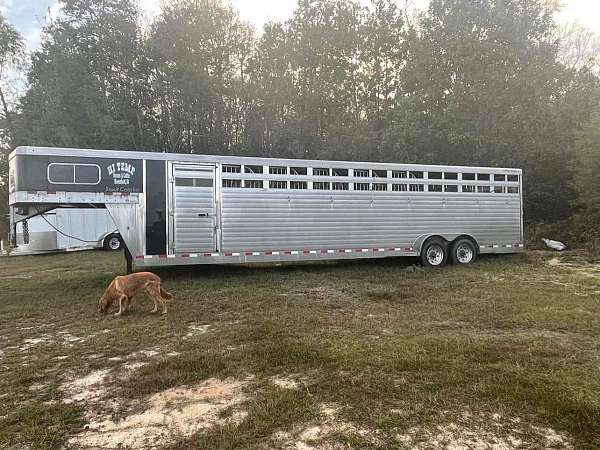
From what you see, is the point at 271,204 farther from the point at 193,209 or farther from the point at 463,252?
the point at 463,252

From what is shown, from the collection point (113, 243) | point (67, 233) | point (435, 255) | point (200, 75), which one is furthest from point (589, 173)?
point (67, 233)

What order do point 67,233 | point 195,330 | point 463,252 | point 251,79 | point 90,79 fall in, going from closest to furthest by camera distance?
point 195,330
point 463,252
point 67,233
point 90,79
point 251,79

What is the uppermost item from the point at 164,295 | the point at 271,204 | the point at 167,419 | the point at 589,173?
the point at 589,173

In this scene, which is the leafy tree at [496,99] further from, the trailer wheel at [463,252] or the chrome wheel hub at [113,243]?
the chrome wheel hub at [113,243]

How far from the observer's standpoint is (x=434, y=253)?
11.8 m

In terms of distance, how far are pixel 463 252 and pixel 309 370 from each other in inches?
350

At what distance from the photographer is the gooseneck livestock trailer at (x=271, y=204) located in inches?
359

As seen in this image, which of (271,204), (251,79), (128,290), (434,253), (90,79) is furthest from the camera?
(251,79)

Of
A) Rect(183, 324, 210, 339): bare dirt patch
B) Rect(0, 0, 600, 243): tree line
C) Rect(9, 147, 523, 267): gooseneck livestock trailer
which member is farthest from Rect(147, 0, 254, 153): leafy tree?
Rect(183, 324, 210, 339): bare dirt patch

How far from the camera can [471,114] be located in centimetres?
1883

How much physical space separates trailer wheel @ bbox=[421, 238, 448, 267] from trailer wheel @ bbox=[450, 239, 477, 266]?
21 centimetres

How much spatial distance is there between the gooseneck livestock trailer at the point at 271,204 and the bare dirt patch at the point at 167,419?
5964 mm

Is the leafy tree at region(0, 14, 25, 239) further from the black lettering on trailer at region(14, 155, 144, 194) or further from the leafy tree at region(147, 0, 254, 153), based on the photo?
the black lettering on trailer at region(14, 155, 144, 194)

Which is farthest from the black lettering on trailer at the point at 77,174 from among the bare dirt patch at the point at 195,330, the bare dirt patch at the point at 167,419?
the bare dirt patch at the point at 167,419
